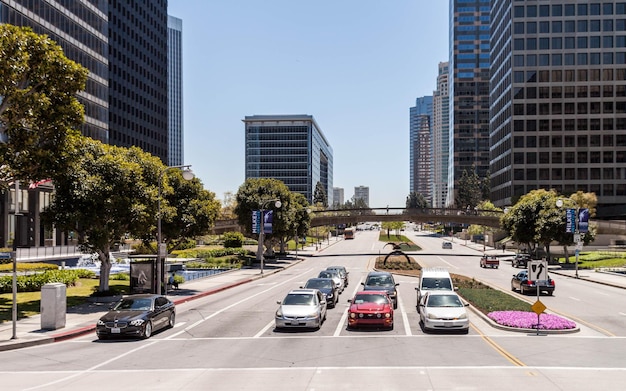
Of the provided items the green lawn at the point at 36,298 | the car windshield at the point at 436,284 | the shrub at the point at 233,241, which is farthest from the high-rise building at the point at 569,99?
the car windshield at the point at 436,284

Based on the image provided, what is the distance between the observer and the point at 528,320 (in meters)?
25.3

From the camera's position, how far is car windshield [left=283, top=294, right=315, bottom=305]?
84.7ft

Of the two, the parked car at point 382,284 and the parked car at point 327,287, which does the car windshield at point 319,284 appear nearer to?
the parked car at point 327,287

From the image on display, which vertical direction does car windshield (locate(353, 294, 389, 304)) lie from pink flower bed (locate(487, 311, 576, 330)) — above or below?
above

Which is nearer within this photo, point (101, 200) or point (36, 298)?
point (101, 200)

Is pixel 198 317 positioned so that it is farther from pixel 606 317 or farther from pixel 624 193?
pixel 624 193

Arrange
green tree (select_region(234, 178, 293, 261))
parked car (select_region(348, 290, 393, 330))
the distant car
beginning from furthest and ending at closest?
1. green tree (select_region(234, 178, 293, 261))
2. parked car (select_region(348, 290, 393, 330))
3. the distant car

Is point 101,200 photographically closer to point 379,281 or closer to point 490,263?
point 379,281

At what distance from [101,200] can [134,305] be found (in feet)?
37.5

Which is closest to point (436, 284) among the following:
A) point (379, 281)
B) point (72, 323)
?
point (379, 281)

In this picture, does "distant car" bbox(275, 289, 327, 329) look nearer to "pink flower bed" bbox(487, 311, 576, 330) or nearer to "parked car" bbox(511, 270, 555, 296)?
"pink flower bed" bbox(487, 311, 576, 330)

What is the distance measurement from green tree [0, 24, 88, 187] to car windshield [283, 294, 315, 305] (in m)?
13.2

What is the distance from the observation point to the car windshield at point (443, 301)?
24859 mm

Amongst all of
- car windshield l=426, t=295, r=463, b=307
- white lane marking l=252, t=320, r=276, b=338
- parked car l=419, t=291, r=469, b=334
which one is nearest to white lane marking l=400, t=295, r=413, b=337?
parked car l=419, t=291, r=469, b=334
